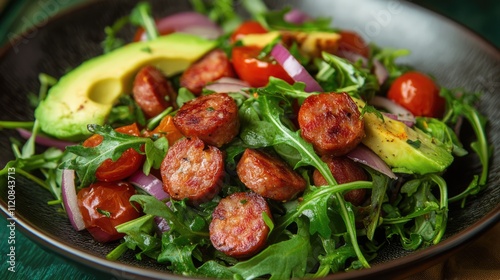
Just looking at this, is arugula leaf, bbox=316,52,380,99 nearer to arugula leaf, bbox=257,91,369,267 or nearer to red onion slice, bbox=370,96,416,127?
red onion slice, bbox=370,96,416,127

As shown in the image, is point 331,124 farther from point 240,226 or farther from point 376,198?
point 240,226

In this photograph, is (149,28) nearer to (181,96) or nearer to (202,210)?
(181,96)

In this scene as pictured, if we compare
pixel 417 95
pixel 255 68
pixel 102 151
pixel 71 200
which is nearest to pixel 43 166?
pixel 71 200

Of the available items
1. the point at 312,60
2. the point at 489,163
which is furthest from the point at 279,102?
the point at 489,163

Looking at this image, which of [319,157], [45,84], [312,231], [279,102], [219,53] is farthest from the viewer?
[45,84]

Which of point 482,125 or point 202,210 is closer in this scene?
point 202,210

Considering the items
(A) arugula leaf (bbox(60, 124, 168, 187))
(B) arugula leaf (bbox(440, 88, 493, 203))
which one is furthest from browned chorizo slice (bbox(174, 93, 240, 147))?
(B) arugula leaf (bbox(440, 88, 493, 203))
